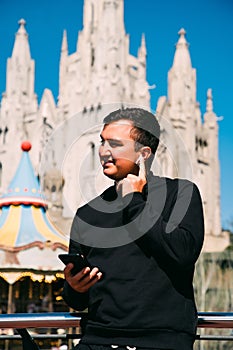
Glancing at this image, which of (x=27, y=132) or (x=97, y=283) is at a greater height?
(x=27, y=132)

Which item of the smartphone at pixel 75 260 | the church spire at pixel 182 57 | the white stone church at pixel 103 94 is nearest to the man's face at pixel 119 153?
the smartphone at pixel 75 260

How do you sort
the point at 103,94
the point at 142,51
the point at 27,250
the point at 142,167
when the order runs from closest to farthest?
the point at 142,167 → the point at 27,250 → the point at 103,94 → the point at 142,51

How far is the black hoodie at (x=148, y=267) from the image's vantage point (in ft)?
6.11

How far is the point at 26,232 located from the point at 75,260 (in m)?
10.6

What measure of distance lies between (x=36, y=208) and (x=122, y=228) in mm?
11159

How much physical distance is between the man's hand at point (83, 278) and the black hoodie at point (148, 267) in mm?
41

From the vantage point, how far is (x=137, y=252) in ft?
6.39

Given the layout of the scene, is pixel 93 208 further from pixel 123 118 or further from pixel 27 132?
pixel 27 132

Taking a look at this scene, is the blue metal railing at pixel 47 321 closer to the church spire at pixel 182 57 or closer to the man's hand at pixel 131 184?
the man's hand at pixel 131 184

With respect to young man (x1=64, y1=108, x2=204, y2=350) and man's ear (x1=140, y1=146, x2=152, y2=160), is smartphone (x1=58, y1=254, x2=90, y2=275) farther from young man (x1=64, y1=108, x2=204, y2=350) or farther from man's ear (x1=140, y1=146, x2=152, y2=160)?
man's ear (x1=140, y1=146, x2=152, y2=160)

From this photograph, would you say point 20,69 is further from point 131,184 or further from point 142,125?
point 131,184

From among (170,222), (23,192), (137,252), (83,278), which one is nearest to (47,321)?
(83,278)

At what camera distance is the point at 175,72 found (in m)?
46.4

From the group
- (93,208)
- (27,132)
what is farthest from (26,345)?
(27,132)
